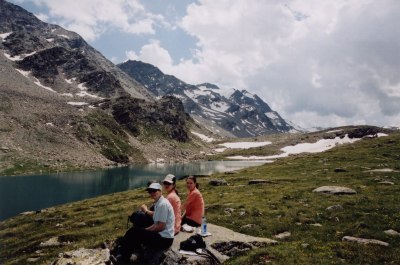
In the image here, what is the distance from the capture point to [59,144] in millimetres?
178875

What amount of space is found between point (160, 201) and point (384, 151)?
69.8 metres

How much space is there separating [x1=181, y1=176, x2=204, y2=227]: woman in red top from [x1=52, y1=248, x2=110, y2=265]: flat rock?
598 cm

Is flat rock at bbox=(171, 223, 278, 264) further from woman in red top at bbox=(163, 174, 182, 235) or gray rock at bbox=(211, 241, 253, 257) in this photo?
woman in red top at bbox=(163, 174, 182, 235)

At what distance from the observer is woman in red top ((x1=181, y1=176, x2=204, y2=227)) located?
22.4 metres

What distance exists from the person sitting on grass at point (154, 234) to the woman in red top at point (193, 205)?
4.61m

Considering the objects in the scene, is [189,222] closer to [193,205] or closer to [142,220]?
[193,205]

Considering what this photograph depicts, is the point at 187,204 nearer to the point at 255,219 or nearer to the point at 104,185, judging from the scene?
the point at 255,219

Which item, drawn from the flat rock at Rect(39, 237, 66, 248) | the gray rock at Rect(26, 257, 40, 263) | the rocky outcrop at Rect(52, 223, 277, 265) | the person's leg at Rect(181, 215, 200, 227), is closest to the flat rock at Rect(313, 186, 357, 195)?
the rocky outcrop at Rect(52, 223, 277, 265)

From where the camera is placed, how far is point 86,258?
1747 cm

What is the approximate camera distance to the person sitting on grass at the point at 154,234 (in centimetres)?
1739

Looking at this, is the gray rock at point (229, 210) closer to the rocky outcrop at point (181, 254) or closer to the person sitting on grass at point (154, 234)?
the rocky outcrop at point (181, 254)

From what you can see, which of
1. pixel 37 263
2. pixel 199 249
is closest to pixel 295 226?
pixel 199 249

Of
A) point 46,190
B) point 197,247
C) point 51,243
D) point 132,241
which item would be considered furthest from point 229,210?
point 46,190

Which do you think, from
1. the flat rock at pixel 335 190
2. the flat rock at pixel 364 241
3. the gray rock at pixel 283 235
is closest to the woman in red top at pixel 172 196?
the gray rock at pixel 283 235
